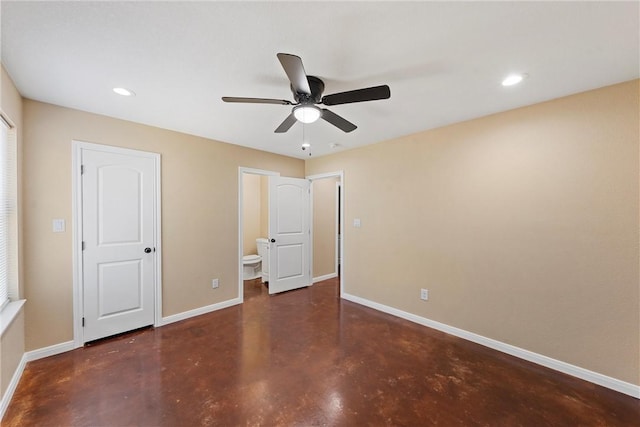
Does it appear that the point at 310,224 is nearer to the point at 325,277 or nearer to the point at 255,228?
the point at 325,277

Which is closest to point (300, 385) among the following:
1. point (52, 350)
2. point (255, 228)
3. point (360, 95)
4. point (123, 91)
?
point (360, 95)

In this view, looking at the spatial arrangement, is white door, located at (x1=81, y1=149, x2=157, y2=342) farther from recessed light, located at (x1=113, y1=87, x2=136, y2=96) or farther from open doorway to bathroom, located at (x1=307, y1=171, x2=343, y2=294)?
open doorway to bathroom, located at (x1=307, y1=171, x2=343, y2=294)

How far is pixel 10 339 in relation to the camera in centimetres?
191

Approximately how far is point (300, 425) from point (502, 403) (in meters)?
1.48

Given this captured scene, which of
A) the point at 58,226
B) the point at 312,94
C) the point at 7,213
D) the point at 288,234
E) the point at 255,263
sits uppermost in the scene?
the point at 312,94

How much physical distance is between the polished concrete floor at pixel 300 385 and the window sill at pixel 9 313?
1.83 feet

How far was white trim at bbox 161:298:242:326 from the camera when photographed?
122 inches

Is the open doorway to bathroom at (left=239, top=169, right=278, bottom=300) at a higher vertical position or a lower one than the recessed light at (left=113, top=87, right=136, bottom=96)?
lower

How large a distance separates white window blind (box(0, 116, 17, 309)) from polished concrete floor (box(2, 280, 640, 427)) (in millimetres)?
806

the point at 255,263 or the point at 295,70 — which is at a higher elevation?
the point at 295,70

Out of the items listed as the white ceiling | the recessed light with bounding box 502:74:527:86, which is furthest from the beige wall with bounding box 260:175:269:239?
the recessed light with bounding box 502:74:527:86

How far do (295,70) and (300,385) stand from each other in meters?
2.28

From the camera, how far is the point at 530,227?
2.37m

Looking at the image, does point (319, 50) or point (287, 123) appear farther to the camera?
point (287, 123)
